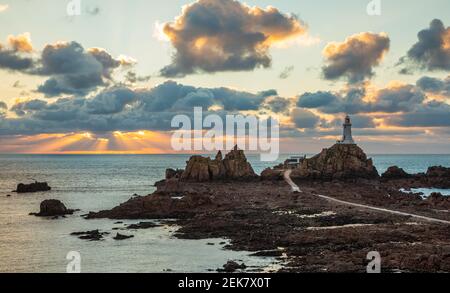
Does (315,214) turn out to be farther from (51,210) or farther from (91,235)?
(51,210)

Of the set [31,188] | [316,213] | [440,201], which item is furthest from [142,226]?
[31,188]

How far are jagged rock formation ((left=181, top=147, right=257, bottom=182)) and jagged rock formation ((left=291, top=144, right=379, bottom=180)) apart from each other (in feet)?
35.5

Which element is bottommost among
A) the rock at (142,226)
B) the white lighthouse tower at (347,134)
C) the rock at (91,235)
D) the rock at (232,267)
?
the rock at (91,235)

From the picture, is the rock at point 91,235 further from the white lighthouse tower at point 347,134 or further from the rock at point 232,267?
the white lighthouse tower at point 347,134

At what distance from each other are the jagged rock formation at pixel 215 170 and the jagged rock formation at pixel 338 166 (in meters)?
10.8

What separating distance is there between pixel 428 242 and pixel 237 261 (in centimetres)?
1502

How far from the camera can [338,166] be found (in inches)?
4038

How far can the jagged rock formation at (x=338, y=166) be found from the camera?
100000mm

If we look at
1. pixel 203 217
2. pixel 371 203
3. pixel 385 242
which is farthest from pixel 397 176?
pixel 385 242

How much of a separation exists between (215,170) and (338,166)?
26.1 metres

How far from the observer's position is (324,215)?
53.5 m

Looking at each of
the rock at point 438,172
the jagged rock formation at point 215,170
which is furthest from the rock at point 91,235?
the rock at point 438,172

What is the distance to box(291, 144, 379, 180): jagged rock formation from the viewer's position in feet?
328

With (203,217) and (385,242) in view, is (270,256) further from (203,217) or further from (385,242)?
(203,217)
